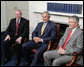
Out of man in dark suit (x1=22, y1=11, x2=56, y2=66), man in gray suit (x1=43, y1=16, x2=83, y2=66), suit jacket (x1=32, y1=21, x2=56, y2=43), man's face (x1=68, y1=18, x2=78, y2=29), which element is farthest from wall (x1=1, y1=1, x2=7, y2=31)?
man's face (x1=68, y1=18, x2=78, y2=29)

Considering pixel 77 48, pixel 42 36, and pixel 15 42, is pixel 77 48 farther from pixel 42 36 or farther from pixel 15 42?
pixel 15 42

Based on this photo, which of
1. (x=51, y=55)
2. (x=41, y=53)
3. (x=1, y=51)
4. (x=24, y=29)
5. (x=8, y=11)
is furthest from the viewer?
(x=8, y=11)

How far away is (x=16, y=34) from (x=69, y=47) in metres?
1.67

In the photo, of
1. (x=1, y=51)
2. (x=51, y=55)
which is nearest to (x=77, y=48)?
(x=51, y=55)

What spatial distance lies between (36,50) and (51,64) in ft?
1.68

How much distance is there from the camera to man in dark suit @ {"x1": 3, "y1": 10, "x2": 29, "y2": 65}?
426 centimetres

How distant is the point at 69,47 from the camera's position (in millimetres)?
3369

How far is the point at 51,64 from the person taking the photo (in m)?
3.59

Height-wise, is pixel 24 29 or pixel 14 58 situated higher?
pixel 24 29

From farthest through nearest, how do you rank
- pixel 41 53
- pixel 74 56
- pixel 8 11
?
pixel 8 11
pixel 41 53
pixel 74 56

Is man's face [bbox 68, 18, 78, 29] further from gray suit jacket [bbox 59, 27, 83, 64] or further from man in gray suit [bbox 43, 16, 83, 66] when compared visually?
gray suit jacket [bbox 59, 27, 83, 64]

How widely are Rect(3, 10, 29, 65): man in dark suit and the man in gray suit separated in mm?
964

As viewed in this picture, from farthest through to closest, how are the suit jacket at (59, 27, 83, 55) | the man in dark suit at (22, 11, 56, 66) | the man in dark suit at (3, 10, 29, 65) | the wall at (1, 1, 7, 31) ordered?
1. the wall at (1, 1, 7, 31)
2. the man in dark suit at (3, 10, 29, 65)
3. the man in dark suit at (22, 11, 56, 66)
4. the suit jacket at (59, 27, 83, 55)

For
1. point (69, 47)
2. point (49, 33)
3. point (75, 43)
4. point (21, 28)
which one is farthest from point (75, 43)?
point (21, 28)
